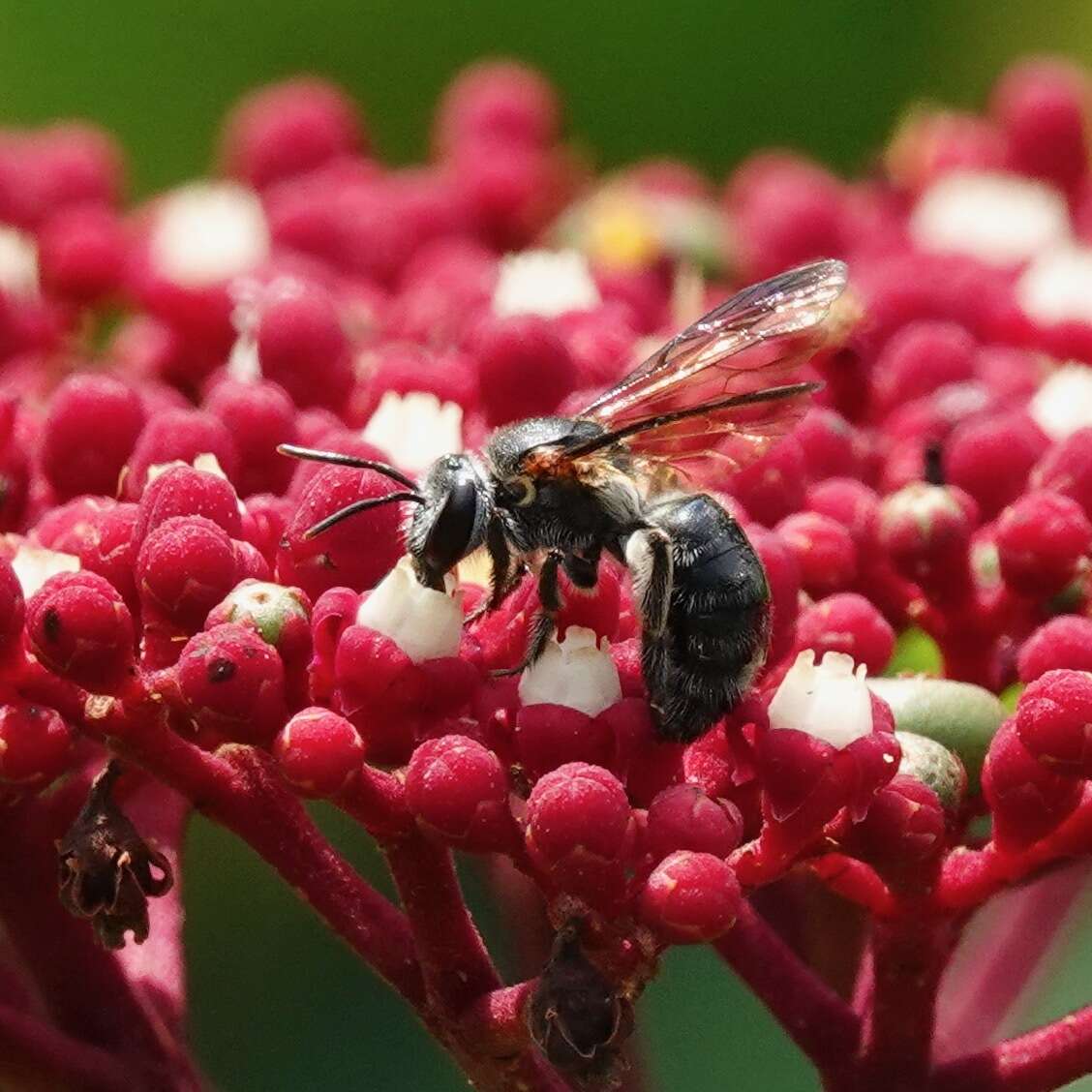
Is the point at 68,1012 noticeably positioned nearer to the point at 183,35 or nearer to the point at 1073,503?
the point at 1073,503

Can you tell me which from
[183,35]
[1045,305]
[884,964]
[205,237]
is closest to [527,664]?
[884,964]

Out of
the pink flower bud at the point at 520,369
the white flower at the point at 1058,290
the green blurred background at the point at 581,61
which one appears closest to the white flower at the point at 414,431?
the pink flower bud at the point at 520,369

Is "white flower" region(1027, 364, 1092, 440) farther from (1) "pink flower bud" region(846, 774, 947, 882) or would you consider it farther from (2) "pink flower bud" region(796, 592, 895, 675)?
(1) "pink flower bud" region(846, 774, 947, 882)

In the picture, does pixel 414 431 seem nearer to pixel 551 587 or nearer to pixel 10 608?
pixel 551 587

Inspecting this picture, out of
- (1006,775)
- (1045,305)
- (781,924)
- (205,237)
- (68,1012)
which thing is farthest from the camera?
(205,237)

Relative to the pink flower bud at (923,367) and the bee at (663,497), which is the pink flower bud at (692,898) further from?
the pink flower bud at (923,367)

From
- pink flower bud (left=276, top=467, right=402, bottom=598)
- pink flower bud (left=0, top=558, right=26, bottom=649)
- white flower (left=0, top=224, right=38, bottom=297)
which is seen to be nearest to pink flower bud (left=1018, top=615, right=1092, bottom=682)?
pink flower bud (left=276, top=467, right=402, bottom=598)

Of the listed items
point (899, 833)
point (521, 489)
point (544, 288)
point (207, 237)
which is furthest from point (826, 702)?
point (207, 237)
